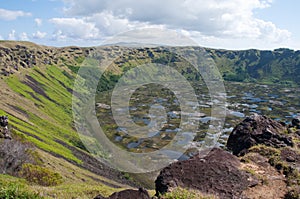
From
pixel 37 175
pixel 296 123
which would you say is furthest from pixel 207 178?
pixel 37 175

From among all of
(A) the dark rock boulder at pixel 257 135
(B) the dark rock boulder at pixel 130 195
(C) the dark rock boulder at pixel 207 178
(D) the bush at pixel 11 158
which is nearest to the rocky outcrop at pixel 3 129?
(D) the bush at pixel 11 158

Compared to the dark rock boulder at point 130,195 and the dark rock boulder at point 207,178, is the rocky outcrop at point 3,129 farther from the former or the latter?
the dark rock boulder at point 130,195

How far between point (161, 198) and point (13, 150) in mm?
54818

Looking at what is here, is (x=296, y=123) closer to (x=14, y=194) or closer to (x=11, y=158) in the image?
(x=14, y=194)

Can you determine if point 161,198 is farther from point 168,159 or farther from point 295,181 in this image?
point 168,159

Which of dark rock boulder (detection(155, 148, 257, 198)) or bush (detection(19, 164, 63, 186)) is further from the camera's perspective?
bush (detection(19, 164, 63, 186))

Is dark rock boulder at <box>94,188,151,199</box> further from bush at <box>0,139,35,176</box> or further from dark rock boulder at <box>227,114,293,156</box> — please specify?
bush at <box>0,139,35,176</box>

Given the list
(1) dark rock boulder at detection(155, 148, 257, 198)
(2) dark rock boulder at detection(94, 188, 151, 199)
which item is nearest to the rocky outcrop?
(1) dark rock boulder at detection(155, 148, 257, 198)

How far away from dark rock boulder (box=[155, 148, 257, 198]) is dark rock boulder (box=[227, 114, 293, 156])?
307 inches

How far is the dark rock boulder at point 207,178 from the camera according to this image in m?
19.3

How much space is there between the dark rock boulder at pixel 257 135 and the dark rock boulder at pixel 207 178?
7.80 meters

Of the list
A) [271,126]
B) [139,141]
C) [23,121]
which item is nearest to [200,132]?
A: [139,141]

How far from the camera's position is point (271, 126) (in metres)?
33.5

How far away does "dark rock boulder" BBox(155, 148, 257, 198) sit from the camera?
63.4 ft
